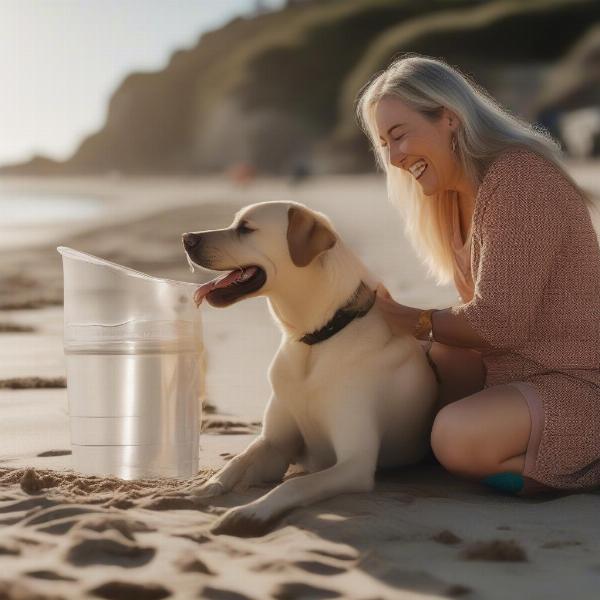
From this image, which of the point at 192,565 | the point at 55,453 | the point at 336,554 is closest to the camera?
the point at 192,565

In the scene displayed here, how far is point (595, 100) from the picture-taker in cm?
5722

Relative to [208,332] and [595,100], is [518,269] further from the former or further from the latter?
[595,100]

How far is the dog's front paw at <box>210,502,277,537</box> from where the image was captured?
9.96 ft

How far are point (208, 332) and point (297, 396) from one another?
3.55m

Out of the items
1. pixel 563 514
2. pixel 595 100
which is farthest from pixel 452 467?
pixel 595 100

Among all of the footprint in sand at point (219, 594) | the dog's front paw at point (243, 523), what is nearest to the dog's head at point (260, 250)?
the dog's front paw at point (243, 523)

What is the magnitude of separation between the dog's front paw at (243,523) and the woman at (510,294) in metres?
0.77

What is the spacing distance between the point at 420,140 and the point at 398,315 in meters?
0.59

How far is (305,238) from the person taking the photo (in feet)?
11.7

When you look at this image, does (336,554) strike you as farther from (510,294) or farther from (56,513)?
(510,294)

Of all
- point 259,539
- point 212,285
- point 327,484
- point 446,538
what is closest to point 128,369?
point 212,285

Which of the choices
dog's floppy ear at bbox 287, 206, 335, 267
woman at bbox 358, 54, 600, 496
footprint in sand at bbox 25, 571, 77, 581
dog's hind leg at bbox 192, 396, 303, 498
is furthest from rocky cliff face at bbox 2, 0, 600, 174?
footprint in sand at bbox 25, 571, 77, 581

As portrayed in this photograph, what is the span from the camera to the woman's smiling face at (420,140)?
3746 mm

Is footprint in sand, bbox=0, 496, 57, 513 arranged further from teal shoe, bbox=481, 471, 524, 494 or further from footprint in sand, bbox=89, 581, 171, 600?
teal shoe, bbox=481, 471, 524, 494
